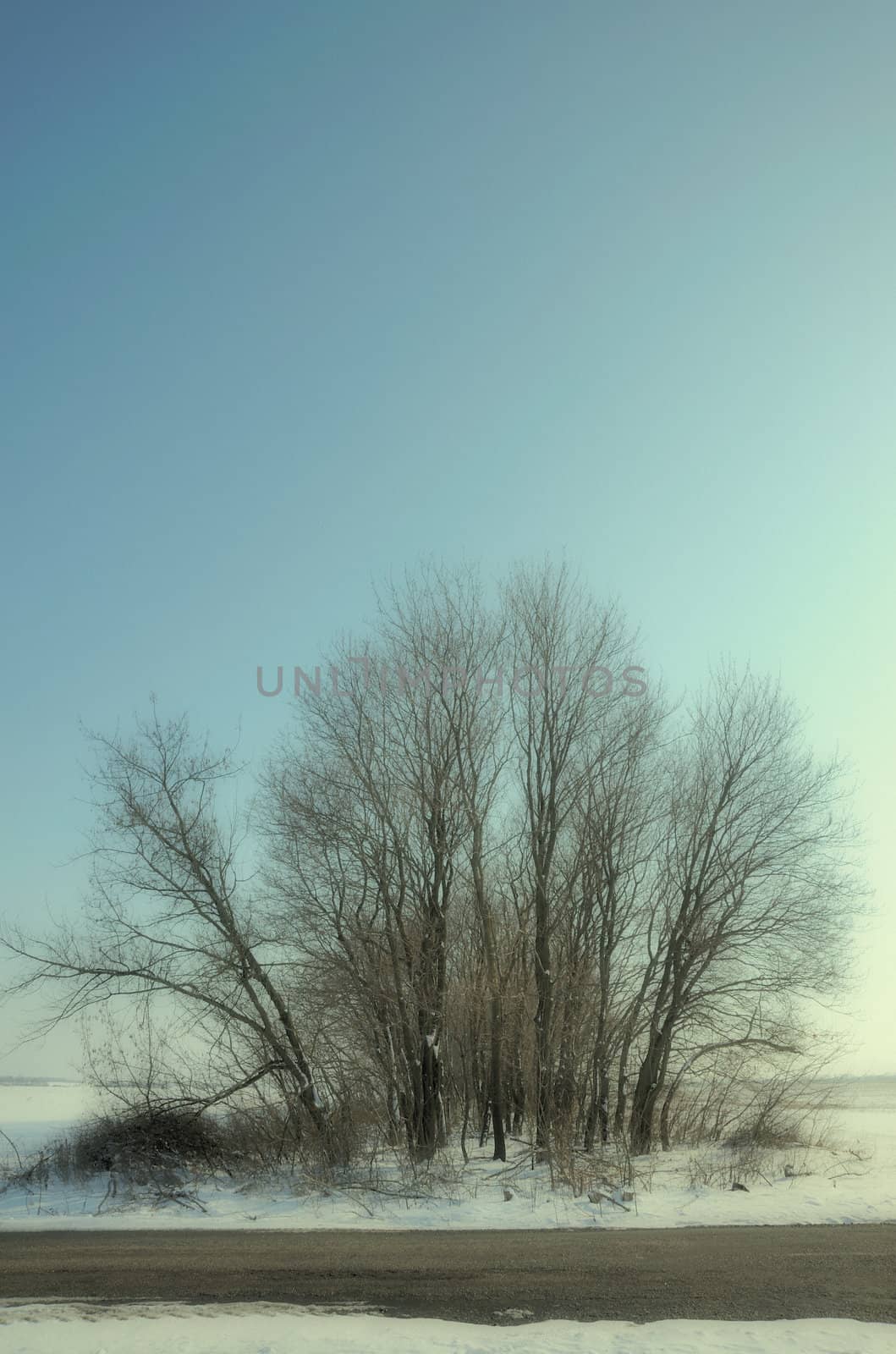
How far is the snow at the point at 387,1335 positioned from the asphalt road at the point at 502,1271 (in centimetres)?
32

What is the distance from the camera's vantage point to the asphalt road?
22.9 ft

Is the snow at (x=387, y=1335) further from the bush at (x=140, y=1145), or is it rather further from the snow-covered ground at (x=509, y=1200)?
the bush at (x=140, y=1145)

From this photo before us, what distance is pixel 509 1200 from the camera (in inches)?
500

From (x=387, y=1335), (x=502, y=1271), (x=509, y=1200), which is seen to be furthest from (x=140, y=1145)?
(x=387, y=1335)

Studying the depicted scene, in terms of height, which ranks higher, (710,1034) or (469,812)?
(469,812)

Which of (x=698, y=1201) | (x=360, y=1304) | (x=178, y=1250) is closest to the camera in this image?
(x=360, y=1304)

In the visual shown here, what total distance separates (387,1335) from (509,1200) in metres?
7.04

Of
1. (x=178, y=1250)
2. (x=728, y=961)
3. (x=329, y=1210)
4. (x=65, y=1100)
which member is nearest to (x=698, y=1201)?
(x=329, y=1210)

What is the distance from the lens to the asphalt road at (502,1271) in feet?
22.9

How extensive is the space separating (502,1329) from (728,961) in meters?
16.4

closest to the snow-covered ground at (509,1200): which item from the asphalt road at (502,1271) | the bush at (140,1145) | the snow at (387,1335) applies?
the bush at (140,1145)

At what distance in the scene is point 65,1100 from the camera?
50.2m

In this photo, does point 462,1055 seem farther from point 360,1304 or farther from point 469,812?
point 360,1304

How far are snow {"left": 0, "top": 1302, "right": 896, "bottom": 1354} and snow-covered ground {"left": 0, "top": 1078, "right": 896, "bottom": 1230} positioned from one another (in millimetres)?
4642
